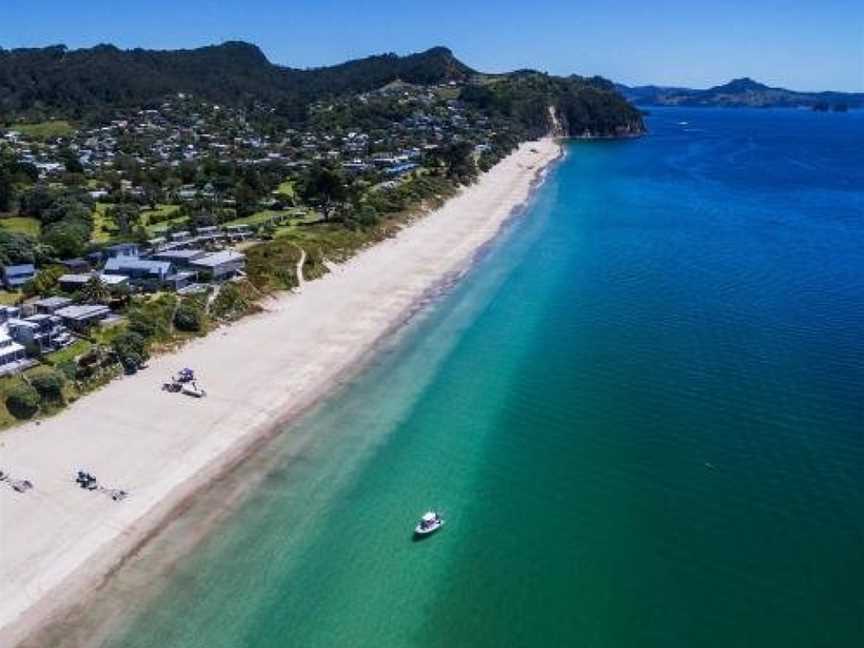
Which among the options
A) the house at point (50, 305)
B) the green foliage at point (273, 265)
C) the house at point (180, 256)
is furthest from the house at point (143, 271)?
the green foliage at point (273, 265)

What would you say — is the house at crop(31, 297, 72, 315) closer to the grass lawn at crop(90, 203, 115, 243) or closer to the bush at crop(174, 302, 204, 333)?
the bush at crop(174, 302, 204, 333)

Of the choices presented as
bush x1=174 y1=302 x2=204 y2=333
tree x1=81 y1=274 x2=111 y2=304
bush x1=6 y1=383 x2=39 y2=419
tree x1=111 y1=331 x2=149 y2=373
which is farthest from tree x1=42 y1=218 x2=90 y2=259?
bush x1=6 y1=383 x2=39 y2=419

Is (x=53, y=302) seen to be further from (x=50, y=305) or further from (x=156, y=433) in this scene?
(x=156, y=433)

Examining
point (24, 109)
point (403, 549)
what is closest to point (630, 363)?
point (403, 549)

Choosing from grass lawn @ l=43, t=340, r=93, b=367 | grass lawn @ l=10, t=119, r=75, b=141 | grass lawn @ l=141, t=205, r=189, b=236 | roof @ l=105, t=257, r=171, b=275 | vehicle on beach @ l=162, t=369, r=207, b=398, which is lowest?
vehicle on beach @ l=162, t=369, r=207, b=398

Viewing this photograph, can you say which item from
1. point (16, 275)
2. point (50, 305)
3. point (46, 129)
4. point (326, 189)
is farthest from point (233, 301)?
point (46, 129)

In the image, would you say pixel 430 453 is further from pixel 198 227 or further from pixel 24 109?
pixel 24 109

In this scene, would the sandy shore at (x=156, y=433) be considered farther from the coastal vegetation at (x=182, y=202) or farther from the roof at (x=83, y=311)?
the roof at (x=83, y=311)
